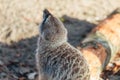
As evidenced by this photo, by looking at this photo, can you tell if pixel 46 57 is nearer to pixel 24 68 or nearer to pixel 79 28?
pixel 24 68

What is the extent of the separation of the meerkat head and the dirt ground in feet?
6.03

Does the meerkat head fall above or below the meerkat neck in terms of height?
above

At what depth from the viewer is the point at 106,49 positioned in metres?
7.19

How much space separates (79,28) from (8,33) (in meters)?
1.61

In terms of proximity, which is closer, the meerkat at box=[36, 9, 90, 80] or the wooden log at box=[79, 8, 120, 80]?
the meerkat at box=[36, 9, 90, 80]

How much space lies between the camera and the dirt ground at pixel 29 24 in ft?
23.8

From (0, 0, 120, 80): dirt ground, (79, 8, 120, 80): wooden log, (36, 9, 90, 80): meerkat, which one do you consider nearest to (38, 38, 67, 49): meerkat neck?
(36, 9, 90, 80): meerkat

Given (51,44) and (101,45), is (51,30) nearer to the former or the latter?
(51,44)

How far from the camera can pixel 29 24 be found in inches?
337

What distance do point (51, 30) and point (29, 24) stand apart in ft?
11.9

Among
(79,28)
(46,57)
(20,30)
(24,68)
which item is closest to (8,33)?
(20,30)

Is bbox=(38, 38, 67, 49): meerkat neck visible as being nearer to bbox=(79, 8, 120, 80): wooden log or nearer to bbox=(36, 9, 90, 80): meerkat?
bbox=(36, 9, 90, 80): meerkat

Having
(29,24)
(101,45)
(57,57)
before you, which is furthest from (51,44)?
(29,24)

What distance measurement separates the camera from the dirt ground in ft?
23.8
